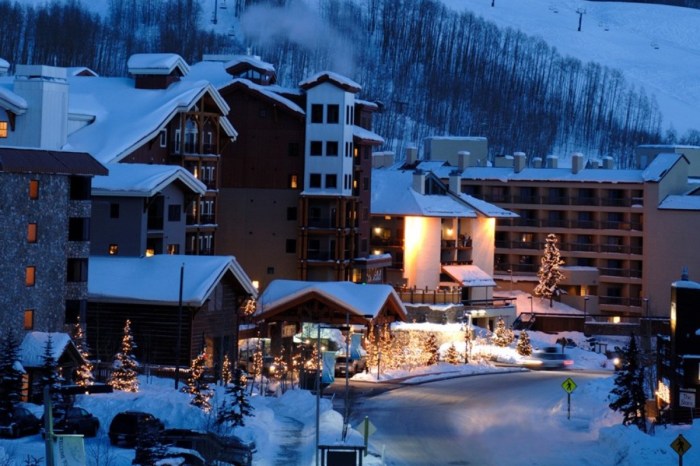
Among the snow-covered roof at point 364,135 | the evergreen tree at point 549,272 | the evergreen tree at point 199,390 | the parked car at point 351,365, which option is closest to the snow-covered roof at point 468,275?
the evergreen tree at point 549,272

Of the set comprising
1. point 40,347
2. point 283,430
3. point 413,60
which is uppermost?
point 413,60

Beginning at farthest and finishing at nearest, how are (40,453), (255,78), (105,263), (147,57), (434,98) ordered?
(434,98), (255,78), (147,57), (105,263), (40,453)

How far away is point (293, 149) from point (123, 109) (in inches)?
420

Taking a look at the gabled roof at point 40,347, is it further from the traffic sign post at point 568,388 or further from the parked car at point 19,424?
the traffic sign post at point 568,388

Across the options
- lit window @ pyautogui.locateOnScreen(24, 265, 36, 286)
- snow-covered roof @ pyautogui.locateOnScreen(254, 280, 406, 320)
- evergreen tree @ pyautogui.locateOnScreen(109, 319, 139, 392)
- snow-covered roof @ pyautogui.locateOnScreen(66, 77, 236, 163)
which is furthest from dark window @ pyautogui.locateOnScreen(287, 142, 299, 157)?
evergreen tree @ pyautogui.locateOnScreen(109, 319, 139, 392)

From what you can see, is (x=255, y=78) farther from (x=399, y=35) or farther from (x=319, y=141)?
(x=399, y=35)

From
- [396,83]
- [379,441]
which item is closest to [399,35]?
[396,83]

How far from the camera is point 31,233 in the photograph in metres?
46.2

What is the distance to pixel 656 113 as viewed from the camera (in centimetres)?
18738

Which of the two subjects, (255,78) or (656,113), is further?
(656,113)

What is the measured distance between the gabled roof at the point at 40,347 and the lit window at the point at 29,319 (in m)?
1.19

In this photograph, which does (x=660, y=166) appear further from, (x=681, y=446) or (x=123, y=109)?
(x=681, y=446)

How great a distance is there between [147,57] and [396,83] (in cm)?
10747

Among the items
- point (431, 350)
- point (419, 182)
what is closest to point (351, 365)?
→ point (431, 350)
